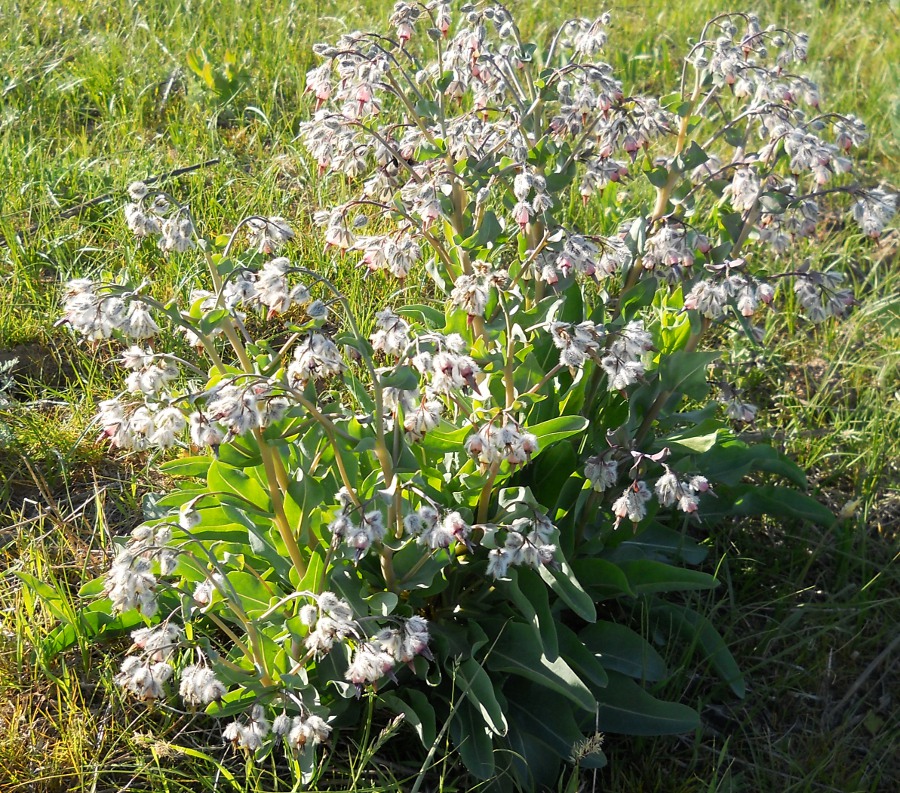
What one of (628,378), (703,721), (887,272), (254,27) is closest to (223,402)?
(628,378)

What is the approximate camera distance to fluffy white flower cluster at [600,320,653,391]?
227 centimetres

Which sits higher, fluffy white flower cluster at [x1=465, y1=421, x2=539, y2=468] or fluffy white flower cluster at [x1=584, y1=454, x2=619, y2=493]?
fluffy white flower cluster at [x1=465, y1=421, x2=539, y2=468]

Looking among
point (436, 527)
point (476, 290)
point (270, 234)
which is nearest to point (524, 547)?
point (436, 527)

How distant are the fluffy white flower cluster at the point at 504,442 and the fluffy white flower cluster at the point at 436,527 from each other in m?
0.16

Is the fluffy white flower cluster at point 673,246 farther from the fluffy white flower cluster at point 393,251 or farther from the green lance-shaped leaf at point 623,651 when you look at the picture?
the green lance-shaped leaf at point 623,651

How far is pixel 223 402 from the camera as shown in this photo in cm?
191

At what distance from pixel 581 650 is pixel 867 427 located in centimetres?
170

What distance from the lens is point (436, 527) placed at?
2.15 m

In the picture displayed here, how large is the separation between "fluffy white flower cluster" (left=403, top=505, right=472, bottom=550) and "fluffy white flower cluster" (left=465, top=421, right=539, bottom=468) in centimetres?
16

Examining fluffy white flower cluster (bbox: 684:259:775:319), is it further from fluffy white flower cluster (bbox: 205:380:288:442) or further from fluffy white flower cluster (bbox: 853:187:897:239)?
fluffy white flower cluster (bbox: 205:380:288:442)

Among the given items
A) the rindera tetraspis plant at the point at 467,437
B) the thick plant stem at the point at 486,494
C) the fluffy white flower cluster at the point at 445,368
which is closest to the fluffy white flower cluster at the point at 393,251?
the rindera tetraspis plant at the point at 467,437

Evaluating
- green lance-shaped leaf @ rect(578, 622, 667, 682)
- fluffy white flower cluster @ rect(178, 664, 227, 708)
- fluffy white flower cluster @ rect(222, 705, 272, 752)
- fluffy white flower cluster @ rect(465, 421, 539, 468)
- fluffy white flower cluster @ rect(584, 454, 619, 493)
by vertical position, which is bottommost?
green lance-shaped leaf @ rect(578, 622, 667, 682)

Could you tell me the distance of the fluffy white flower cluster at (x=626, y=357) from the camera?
7.46ft

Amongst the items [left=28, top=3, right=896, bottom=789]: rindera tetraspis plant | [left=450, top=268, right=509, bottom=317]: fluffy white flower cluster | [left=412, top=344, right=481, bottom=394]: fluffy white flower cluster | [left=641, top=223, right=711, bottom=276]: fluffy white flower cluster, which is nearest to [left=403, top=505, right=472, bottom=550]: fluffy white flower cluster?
[left=28, top=3, right=896, bottom=789]: rindera tetraspis plant
